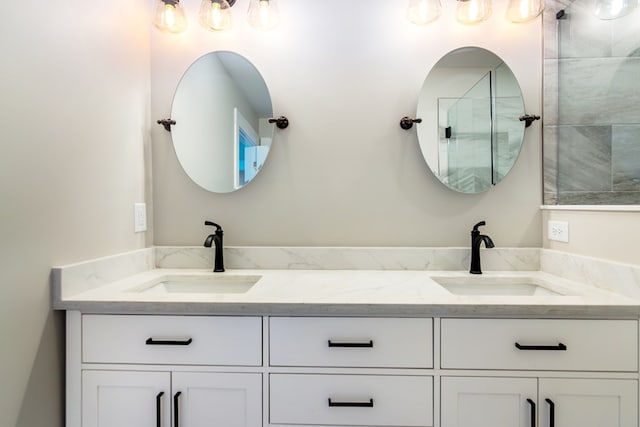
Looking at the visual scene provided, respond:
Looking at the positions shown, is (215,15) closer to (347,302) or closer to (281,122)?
(281,122)

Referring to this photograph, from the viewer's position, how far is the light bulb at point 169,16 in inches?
60.6

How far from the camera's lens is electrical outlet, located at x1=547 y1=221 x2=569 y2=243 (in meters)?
1.43

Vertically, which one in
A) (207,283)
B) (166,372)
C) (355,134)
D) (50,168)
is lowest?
(166,372)

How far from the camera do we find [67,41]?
113cm

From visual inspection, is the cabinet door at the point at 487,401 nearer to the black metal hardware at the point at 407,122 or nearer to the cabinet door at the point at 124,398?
the cabinet door at the point at 124,398

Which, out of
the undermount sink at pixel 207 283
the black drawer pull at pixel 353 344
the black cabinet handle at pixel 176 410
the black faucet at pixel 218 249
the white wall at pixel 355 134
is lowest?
the black cabinet handle at pixel 176 410

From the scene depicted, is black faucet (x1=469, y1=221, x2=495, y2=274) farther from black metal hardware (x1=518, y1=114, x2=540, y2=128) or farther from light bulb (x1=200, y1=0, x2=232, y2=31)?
light bulb (x1=200, y1=0, x2=232, y2=31)

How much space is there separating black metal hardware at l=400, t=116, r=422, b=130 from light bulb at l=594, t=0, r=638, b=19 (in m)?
0.94

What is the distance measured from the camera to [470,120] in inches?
62.1

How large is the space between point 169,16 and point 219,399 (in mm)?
1685

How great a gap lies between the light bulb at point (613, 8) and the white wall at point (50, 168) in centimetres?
216

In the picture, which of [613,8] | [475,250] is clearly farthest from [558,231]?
[613,8]

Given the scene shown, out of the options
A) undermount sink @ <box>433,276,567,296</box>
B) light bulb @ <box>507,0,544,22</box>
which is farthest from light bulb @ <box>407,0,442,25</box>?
undermount sink @ <box>433,276,567,296</box>

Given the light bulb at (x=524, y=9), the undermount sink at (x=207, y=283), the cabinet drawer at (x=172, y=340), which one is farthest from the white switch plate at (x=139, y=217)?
the light bulb at (x=524, y=9)
